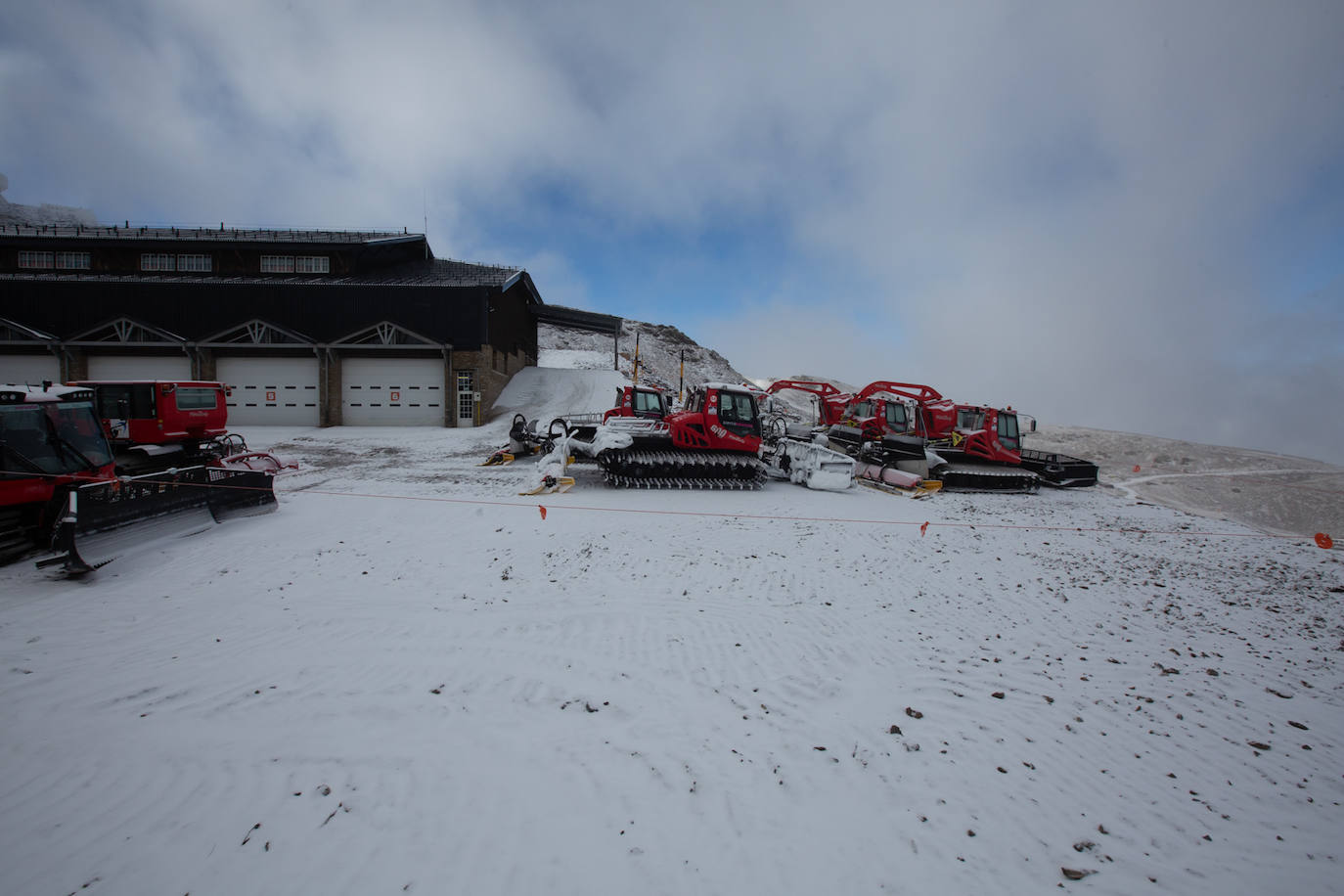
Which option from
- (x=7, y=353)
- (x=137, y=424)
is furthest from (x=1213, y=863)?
(x=7, y=353)

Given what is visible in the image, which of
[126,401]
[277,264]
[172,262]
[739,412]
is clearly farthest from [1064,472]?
[172,262]

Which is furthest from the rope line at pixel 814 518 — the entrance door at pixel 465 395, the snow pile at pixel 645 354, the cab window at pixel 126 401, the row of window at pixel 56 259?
the row of window at pixel 56 259

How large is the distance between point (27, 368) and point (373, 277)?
14.8 m

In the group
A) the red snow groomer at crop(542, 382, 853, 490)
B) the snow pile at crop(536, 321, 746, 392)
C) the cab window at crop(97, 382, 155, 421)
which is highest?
the snow pile at crop(536, 321, 746, 392)

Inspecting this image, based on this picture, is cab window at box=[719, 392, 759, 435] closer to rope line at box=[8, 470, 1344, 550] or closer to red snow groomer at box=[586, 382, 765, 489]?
red snow groomer at box=[586, 382, 765, 489]

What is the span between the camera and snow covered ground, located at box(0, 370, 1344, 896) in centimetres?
241

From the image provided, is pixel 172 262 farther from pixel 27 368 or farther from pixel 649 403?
pixel 649 403

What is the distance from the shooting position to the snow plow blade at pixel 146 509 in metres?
5.31

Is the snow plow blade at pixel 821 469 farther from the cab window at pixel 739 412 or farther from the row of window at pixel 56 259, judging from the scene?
the row of window at pixel 56 259

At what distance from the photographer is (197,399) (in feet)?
37.6

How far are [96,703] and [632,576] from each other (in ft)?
13.9

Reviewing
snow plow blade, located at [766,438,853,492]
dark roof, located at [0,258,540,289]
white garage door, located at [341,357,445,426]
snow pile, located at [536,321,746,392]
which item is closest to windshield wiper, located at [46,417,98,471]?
snow plow blade, located at [766,438,853,492]

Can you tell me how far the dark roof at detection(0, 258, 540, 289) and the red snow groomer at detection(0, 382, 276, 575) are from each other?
1757 centimetres

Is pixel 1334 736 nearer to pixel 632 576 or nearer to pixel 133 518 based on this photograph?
pixel 632 576
